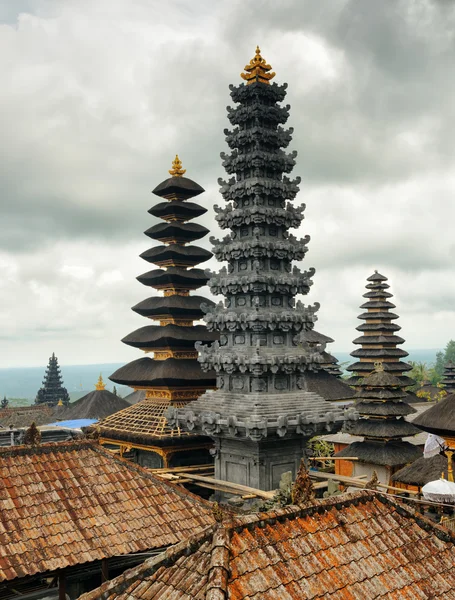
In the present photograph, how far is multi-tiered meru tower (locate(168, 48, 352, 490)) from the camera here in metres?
20.5

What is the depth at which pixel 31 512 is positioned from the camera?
12.9m

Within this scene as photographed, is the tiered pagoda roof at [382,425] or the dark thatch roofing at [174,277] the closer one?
the dark thatch roofing at [174,277]

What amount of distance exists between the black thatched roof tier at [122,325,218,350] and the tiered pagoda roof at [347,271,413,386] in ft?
74.5

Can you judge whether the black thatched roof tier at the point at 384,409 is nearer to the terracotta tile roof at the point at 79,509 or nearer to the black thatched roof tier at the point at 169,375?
the black thatched roof tier at the point at 169,375

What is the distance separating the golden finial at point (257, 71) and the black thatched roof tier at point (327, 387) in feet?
67.1

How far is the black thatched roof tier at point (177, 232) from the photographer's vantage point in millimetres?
27031

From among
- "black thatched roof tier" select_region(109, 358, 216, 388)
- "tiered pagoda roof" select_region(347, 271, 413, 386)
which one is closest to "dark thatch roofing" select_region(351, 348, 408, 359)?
"tiered pagoda roof" select_region(347, 271, 413, 386)

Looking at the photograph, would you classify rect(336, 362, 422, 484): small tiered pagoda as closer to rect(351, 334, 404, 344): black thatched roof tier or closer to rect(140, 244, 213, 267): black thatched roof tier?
rect(140, 244, 213, 267): black thatched roof tier

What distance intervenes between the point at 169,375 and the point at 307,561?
1572 cm

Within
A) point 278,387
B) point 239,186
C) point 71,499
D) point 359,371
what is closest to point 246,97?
point 239,186

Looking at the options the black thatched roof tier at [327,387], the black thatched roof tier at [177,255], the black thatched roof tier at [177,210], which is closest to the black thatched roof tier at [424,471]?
the black thatched roof tier at [177,255]

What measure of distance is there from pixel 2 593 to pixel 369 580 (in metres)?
8.32

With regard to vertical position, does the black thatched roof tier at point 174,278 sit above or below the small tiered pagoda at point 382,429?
above

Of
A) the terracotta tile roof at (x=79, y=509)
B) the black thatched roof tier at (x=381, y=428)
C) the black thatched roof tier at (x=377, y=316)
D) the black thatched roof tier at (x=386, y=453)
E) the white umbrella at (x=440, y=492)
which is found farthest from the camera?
the black thatched roof tier at (x=377, y=316)
